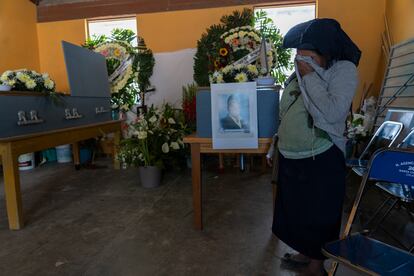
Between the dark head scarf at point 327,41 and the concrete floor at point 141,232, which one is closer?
the dark head scarf at point 327,41

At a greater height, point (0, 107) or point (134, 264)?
point (0, 107)

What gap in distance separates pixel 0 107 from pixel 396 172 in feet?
7.93

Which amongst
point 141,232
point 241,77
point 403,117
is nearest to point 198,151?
point 241,77

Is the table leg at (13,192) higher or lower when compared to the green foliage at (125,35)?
lower

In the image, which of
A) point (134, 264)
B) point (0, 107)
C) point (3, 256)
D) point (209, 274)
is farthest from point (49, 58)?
point (209, 274)

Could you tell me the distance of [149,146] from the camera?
10.7 feet

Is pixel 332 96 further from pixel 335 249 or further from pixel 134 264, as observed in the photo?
pixel 134 264

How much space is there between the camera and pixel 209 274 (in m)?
1.63

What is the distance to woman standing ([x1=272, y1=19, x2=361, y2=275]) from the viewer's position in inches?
51.7

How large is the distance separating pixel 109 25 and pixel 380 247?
473 centimetres

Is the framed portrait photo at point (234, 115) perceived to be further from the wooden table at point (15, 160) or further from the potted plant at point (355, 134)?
the wooden table at point (15, 160)

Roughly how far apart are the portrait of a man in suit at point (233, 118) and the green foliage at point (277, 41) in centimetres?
219

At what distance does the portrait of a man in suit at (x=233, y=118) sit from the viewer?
6.12 feet

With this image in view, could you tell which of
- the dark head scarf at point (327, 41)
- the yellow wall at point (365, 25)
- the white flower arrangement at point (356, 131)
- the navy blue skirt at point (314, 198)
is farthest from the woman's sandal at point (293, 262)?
the yellow wall at point (365, 25)
